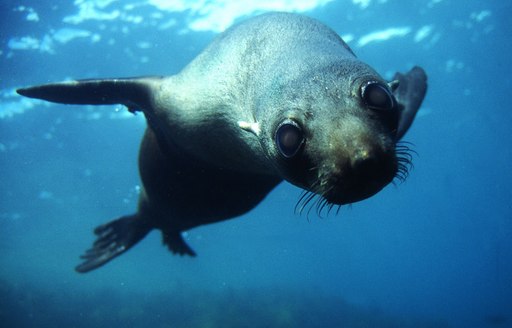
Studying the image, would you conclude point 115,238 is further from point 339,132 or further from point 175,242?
point 339,132

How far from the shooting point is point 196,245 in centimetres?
4859

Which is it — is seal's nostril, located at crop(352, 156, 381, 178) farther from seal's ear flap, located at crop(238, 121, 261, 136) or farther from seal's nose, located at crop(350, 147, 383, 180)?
seal's ear flap, located at crop(238, 121, 261, 136)

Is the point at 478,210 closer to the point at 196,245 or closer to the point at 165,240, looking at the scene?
the point at 196,245

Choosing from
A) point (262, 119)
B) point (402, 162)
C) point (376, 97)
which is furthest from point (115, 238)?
point (376, 97)

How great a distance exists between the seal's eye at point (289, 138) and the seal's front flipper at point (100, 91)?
214cm

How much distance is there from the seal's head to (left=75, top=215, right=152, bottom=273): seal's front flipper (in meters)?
4.70

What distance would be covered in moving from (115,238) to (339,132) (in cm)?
560

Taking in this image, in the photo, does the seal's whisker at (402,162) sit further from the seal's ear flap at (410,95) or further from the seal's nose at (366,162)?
the seal's ear flap at (410,95)

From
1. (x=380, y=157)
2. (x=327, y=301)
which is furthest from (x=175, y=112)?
A: (x=327, y=301)

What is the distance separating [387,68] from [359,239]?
53889mm

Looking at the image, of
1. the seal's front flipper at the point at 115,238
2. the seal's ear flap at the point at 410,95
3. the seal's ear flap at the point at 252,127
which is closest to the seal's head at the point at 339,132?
the seal's ear flap at the point at 252,127

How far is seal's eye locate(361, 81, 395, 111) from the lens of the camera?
1.77m

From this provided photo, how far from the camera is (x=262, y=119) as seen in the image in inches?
87.1

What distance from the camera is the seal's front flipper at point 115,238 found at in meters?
6.28
